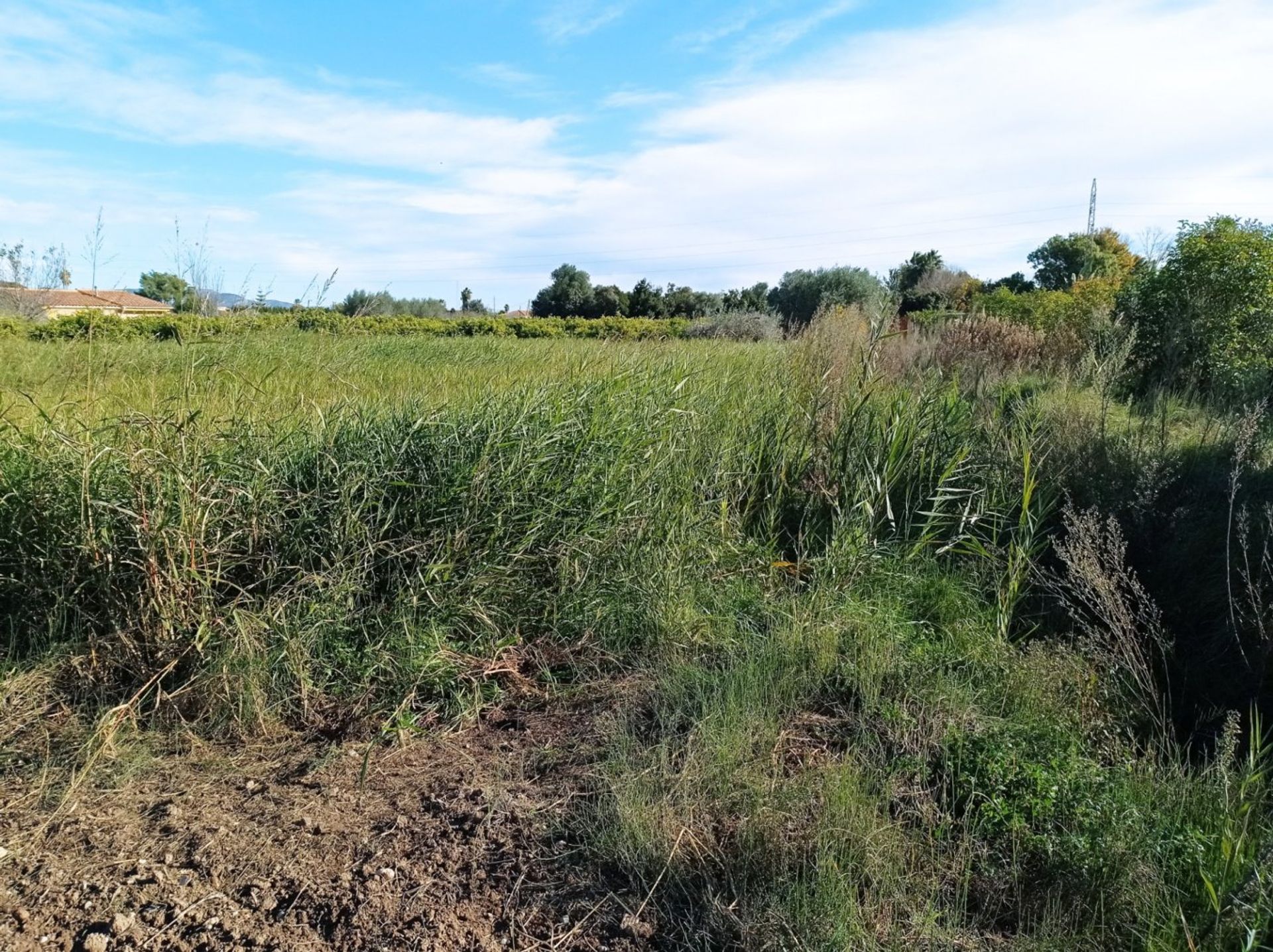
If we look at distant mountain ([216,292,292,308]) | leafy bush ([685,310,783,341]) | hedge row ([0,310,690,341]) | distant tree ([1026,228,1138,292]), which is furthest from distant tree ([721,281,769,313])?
distant tree ([1026,228,1138,292])

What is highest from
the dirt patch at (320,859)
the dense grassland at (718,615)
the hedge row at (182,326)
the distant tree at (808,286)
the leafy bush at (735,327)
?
the distant tree at (808,286)

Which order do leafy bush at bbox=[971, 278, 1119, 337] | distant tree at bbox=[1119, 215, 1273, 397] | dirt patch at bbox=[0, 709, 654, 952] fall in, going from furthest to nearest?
leafy bush at bbox=[971, 278, 1119, 337]
distant tree at bbox=[1119, 215, 1273, 397]
dirt patch at bbox=[0, 709, 654, 952]

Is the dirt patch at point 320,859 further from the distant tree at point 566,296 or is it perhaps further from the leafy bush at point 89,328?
the distant tree at point 566,296

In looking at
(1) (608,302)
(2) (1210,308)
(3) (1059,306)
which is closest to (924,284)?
(1) (608,302)

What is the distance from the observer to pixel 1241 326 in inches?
318

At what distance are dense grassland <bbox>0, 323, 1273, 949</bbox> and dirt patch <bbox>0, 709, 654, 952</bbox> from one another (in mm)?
156

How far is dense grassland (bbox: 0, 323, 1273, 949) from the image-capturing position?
7.90 ft

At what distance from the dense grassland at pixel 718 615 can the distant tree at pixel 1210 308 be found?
9.58ft

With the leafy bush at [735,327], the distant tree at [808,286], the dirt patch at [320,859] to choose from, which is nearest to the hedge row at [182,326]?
the leafy bush at [735,327]

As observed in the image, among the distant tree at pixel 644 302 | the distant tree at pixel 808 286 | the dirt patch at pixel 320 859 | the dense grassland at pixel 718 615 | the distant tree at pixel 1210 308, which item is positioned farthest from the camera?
the distant tree at pixel 644 302

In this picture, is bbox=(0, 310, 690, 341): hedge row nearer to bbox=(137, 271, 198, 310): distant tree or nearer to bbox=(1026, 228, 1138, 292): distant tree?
bbox=(137, 271, 198, 310): distant tree

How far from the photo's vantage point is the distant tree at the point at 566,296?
37.4m

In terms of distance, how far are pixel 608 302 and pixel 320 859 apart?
34334 millimetres

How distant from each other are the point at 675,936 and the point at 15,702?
2.61 m
